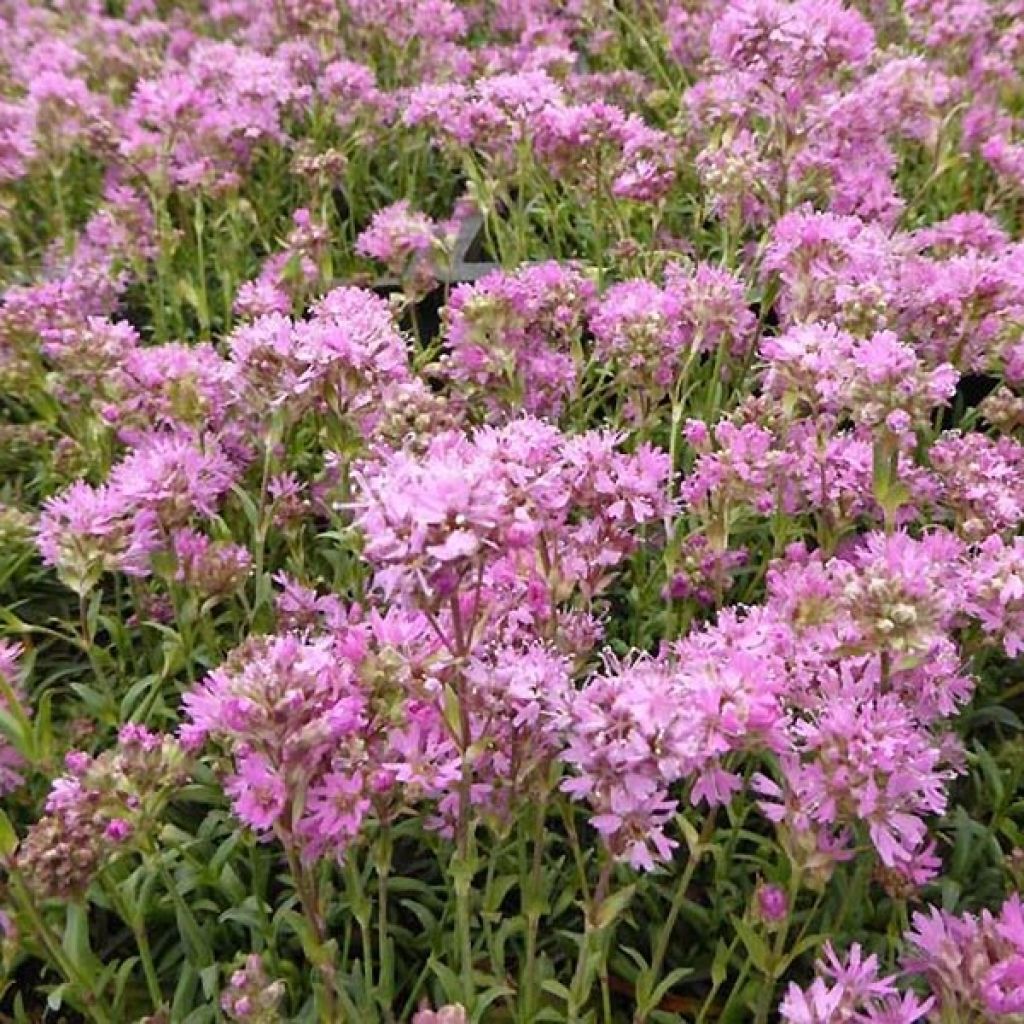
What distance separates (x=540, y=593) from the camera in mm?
1516

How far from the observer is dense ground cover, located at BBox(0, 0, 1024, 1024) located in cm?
131

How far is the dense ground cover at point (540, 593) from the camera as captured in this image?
51.6 inches

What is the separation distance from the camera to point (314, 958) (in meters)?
1.35

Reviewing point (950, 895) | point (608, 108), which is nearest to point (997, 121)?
point (608, 108)

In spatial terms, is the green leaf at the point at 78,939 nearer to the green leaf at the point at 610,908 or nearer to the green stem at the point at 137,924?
the green stem at the point at 137,924

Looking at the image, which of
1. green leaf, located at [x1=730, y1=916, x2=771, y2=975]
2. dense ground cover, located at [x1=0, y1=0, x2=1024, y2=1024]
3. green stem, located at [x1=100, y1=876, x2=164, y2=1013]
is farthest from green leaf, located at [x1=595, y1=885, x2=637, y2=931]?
green stem, located at [x1=100, y1=876, x2=164, y2=1013]

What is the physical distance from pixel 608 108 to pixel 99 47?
2346 millimetres

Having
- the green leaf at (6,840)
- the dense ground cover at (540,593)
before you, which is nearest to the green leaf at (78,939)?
the dense ground cover at (540,593)

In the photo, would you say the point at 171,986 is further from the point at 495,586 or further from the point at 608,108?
the point at 608,108

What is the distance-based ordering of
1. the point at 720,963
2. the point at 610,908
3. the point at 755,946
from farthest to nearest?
the point at 720,963 → the point at 755,946 → the point at 610,908

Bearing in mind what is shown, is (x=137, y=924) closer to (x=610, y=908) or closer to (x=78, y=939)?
(x=78, y=939)

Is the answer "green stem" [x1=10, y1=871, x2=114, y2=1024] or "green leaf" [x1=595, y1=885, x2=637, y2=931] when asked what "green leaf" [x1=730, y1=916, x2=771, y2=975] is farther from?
"green stem" [x1=10, y1=871, x2=114, y2=1024]

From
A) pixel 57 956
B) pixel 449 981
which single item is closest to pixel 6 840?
pixel 57 956

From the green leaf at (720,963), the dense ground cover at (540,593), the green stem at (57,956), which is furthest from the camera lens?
the green leaf at (720,963)
